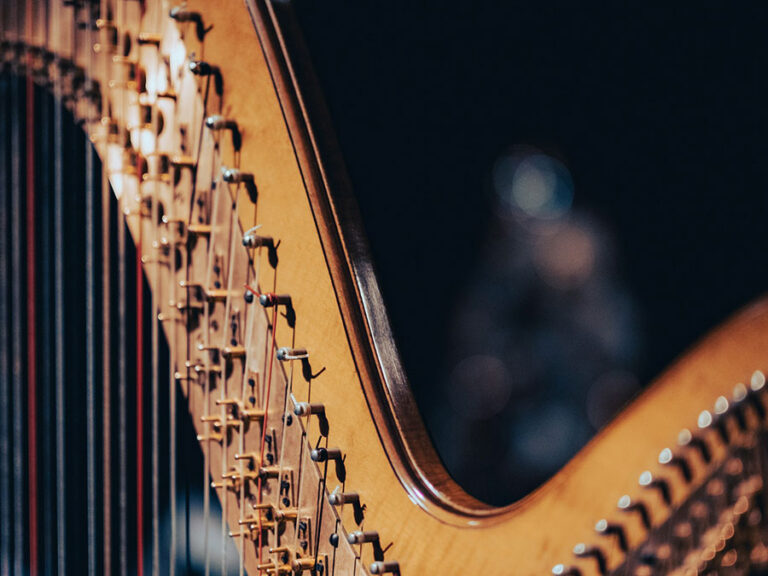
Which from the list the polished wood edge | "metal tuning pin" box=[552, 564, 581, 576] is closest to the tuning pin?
"metal tuning pin" box=[552, 564, 581, 576]

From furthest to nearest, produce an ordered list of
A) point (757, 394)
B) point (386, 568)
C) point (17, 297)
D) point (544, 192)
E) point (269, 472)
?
point (544, 192) → point (17, 297) → point (269, 472) → point (386, 568) → point (757, 394)

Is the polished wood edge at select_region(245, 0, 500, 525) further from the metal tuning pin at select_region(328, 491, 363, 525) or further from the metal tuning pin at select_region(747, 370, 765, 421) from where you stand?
the metal tuning pin at select_region(747, 370, 765, 421)

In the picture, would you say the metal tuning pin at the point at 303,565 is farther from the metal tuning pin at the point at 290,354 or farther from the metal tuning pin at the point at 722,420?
the metal tuning pin at the point at 722,420

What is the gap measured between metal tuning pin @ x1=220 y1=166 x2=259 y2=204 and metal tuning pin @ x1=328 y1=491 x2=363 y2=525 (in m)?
0.23

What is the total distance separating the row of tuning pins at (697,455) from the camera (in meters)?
0.36

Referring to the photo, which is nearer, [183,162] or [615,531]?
[615,531]

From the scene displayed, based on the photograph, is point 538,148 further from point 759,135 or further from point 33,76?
point 33,76

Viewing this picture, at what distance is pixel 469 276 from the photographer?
4.99ft

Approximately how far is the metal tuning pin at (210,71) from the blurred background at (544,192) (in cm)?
43

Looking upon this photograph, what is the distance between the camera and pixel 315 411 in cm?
65

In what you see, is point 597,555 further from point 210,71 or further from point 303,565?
point 210,71

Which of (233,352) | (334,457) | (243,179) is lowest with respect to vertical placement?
(334,457)

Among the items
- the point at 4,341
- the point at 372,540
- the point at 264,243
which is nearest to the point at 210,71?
the point at 264,243

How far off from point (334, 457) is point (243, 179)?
221 mm
